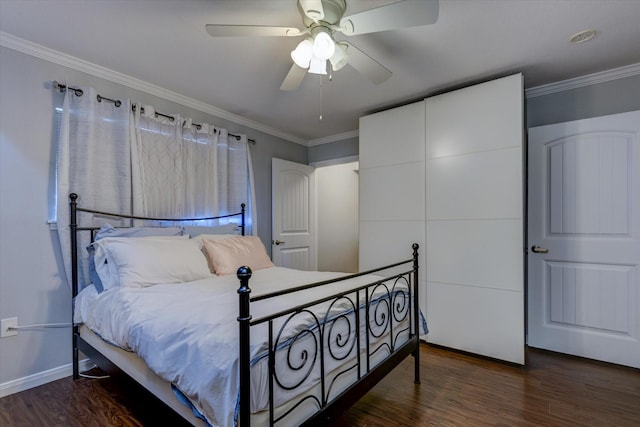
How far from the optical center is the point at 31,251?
7.16 feet

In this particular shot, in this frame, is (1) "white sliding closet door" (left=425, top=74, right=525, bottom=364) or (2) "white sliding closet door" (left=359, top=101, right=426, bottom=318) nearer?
(1) "white sliding closet door" (left=425, top=74, right=525, bottom=364)

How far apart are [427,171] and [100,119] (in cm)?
285

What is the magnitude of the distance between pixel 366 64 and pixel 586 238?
7.82 ft

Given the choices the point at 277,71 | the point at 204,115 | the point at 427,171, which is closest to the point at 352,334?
the point at 427,171

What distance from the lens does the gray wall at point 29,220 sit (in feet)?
6.87

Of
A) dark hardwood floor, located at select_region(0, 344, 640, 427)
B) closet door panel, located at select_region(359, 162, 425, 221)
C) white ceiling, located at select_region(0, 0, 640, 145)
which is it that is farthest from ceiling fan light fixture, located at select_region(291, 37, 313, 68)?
dark hardwood floor, located at select_region(0, 344, 640, 427)

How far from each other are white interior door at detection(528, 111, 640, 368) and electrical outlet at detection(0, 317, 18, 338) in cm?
411

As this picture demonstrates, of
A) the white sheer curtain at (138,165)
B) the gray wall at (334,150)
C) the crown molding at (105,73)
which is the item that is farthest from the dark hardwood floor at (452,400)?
the gray wall at (334,150)

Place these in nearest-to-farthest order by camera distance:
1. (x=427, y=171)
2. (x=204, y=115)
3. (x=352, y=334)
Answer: (x=352, y=334) < (x=427, y=171) < (x=204, y=115)

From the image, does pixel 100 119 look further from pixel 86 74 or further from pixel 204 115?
pixel 204 115

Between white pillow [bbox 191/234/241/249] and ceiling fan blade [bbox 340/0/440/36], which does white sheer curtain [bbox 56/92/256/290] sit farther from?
ceiling fan blade [bbox 340/0/440/36]

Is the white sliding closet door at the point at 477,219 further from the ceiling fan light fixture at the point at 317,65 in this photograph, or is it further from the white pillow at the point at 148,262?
the white pillow at the point at 148,262

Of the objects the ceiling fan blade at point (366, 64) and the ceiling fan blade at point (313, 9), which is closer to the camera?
the ceiling fan blade at point (313, 9)

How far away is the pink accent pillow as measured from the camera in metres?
2.54
